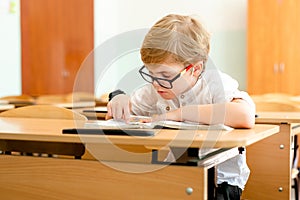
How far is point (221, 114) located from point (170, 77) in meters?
0.20

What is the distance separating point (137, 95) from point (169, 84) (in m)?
0.34

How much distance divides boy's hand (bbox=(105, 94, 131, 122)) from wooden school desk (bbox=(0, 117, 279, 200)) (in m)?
0.21

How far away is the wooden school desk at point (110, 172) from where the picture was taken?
4.95 ft

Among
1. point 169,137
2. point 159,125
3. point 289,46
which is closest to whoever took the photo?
point 169,137

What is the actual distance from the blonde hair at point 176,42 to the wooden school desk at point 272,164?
0.79 metres

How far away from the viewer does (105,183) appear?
1.64 metres

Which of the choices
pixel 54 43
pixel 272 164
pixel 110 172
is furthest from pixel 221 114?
pixel 54 43

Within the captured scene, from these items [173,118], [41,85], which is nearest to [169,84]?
[173,118]

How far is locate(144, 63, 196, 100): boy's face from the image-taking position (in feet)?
5.89

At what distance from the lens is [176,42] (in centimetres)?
183

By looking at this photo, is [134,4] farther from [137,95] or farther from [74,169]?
[74,169]

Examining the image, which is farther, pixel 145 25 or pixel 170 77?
pixel 145 25

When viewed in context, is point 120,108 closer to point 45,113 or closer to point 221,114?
point 221,114

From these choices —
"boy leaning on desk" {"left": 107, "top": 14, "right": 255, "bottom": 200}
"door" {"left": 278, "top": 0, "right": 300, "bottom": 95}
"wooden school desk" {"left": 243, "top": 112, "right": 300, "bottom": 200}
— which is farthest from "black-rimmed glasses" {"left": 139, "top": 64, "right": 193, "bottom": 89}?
"door" {"left": 278, "top": 0, "right": 300, "bottom": 95}
